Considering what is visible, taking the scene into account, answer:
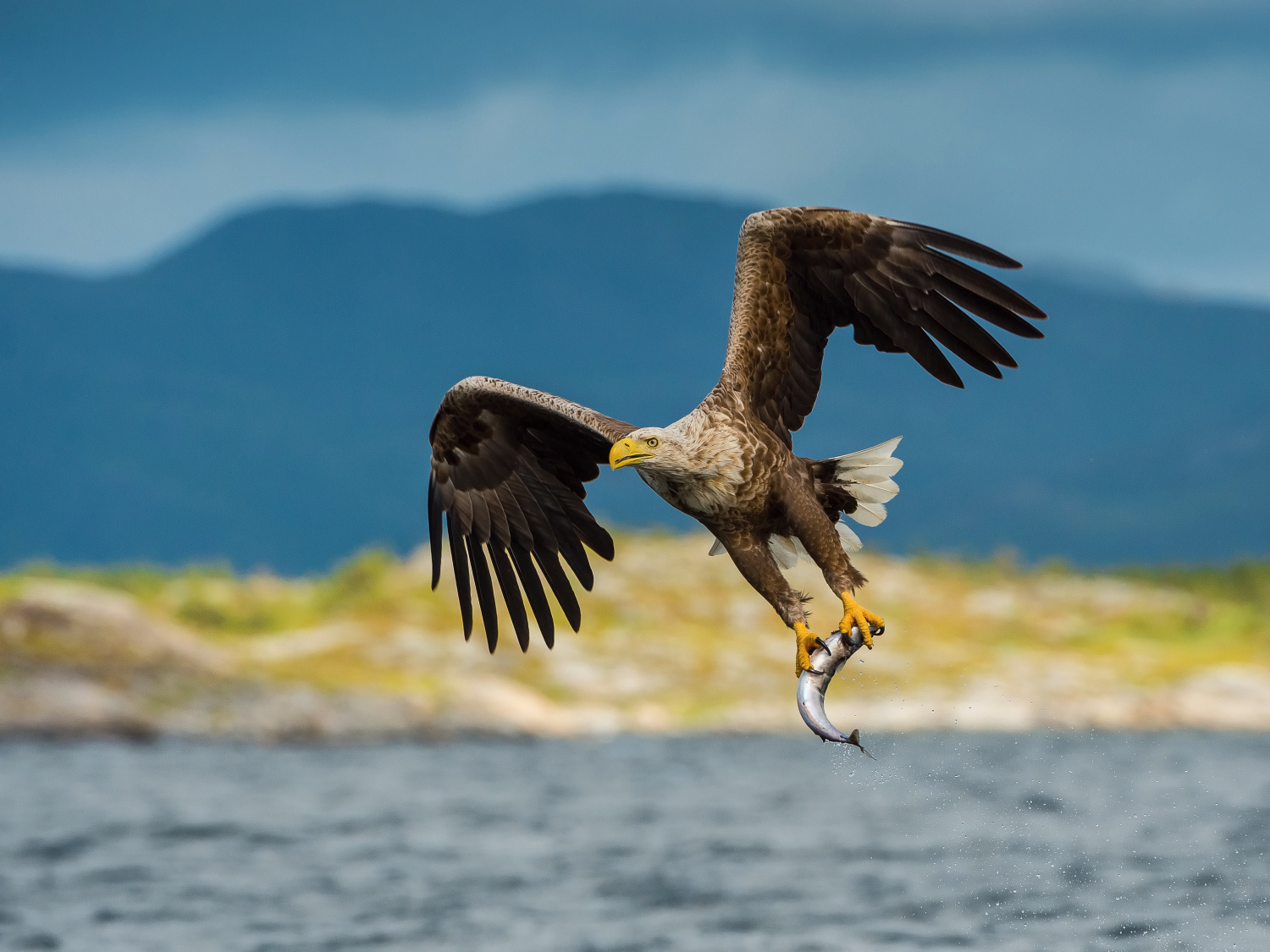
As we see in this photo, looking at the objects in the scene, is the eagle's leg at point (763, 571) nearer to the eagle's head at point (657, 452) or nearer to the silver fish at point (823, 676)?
the silver fish at point (823, 676)

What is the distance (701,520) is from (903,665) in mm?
46618

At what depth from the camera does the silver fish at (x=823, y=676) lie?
264 inches

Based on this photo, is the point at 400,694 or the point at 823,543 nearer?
the point at 823,543

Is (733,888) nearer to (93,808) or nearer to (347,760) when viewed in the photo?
(93,808)

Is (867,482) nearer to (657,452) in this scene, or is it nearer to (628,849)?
(657,452)

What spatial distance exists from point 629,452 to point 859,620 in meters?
1.29

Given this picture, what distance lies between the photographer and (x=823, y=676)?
7090 millimetres

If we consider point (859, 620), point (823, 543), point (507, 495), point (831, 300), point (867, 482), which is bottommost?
point (859, 620)

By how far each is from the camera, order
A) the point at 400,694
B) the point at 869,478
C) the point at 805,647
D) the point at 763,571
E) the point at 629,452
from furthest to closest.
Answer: the point at 400,694 < the point at 869,478 < the point at 763,571 < the point at 629,452 < the point at 805,647

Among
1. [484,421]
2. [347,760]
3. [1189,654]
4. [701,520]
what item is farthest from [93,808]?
[1189,654]

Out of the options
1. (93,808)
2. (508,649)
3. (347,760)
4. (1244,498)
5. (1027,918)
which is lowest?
(1027,918)

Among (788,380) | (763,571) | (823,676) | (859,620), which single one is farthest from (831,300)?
(823,676)

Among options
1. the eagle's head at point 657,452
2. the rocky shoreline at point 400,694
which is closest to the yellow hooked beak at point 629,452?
the eagle's head at point 657,452

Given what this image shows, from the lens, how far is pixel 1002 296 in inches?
313
